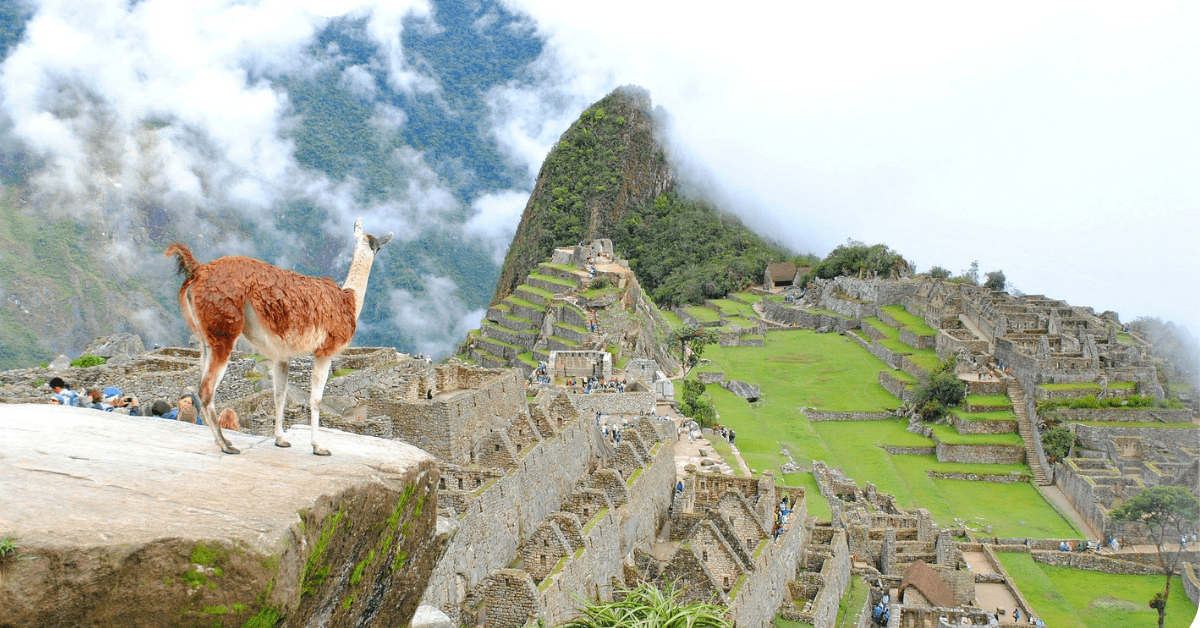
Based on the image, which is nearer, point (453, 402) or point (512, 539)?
point (512, 539)

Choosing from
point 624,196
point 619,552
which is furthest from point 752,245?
point 619,552

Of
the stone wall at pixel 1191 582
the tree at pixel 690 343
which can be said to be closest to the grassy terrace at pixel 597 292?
the tree at pixel 690 343

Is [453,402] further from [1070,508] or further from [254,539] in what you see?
[1070,508]

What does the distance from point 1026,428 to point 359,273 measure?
4552cm

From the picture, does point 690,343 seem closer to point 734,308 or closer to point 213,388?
point 734,308

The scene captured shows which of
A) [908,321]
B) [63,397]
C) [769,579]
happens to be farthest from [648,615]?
[908,321]

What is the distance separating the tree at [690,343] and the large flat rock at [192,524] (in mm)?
46588

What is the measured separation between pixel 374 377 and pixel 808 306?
65.6 metres

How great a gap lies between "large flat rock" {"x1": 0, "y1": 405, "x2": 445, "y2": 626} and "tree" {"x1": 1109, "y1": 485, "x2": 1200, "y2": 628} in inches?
1303

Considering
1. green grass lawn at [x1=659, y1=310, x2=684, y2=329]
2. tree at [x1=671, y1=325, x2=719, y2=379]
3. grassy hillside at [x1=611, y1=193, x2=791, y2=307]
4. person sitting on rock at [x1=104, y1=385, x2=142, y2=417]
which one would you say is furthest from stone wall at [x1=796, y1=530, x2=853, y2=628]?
grassy hillside at [x1=611, y1=193, x2=791, y2=307]

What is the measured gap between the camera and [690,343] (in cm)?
5891

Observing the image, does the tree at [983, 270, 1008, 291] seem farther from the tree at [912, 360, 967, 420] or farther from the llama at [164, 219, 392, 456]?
the llama at [164, 219, 392, 456]

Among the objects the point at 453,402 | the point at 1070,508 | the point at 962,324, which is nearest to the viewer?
the point at 453,402

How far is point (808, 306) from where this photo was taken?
79312mm
